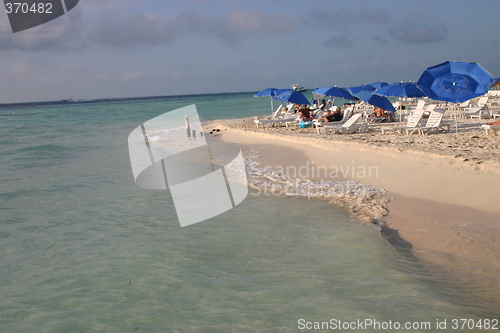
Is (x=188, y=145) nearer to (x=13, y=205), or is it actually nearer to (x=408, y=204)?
(x=13, y=205)

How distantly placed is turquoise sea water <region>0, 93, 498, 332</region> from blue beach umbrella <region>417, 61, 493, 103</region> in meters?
5.60

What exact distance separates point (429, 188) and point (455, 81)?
15.1 ft

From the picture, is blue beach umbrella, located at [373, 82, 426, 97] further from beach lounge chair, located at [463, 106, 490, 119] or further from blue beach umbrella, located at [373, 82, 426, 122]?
beach lounge chair, located at [463, 106, 490, 119]

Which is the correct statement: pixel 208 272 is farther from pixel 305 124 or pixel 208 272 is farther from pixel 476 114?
pixel 476 114

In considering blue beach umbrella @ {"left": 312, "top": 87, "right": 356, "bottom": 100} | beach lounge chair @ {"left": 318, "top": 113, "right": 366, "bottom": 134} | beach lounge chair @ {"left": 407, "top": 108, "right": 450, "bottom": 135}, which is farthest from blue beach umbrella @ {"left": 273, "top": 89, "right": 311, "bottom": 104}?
beach lounge chair @ {"left": 407, "top": 108, "right": 450, "bottom": 135}

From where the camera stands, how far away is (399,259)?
14.6 feet

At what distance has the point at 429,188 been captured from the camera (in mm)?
6918

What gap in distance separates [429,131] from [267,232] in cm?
930

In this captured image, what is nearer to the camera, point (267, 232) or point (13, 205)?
point (267, 232)

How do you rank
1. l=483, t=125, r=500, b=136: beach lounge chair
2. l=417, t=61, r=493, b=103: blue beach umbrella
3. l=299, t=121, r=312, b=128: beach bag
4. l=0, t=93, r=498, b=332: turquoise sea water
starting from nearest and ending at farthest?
l=0, t=93, r=498, b=332: turquoise sea water < l=417, t=61, r=493, b=103: blue beach umbrella < l=483, t=125, r=500, b=136: beach lounge chair < l=299, t=121, r=312, b=128: beach bag

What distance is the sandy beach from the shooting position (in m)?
4.39

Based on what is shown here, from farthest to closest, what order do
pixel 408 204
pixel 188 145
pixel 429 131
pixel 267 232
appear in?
pixel 188 145
pixel 429 131
pixel 408 204
pixel 267 232

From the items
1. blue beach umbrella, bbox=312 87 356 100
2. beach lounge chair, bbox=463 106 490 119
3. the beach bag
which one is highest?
blue beach umbrella, bbox=312 87 356 100

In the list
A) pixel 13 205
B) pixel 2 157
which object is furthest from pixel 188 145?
pixel 13 205
